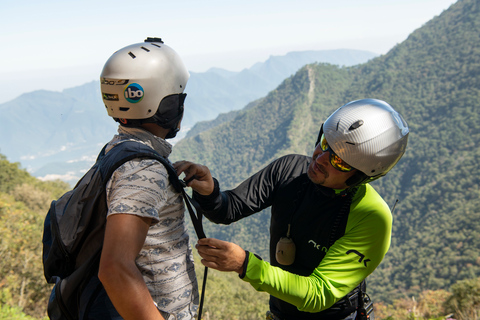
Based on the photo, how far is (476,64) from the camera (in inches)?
5157

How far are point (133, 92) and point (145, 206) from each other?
75 centimetres

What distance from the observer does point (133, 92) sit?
2.13m

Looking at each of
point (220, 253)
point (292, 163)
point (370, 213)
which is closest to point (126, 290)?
point (220, 253)

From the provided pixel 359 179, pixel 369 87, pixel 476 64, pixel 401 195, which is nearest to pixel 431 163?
pixel 401 195

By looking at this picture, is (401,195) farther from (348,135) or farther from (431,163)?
(348,135)

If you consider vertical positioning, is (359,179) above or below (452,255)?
above

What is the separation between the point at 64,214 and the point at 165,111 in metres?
0.83

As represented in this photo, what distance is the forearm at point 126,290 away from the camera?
165 cm

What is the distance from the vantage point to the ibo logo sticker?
2.13m

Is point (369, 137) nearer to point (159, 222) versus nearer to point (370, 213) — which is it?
point (370, 213)

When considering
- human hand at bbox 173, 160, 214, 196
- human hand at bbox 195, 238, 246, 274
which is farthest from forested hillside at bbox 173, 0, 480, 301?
human hand at bbox 195, 238, 246, 274

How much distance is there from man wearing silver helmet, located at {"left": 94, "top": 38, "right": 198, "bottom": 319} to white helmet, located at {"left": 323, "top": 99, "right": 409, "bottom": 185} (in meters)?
1.14

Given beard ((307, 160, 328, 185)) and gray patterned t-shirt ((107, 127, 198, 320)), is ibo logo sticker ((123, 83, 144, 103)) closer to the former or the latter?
gray patterned t-shirt ((107, 127, 198, 320))

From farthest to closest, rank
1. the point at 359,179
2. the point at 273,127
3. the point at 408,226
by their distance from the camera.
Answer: the point at 273,127
the point at 408,226
the point at 359,179
